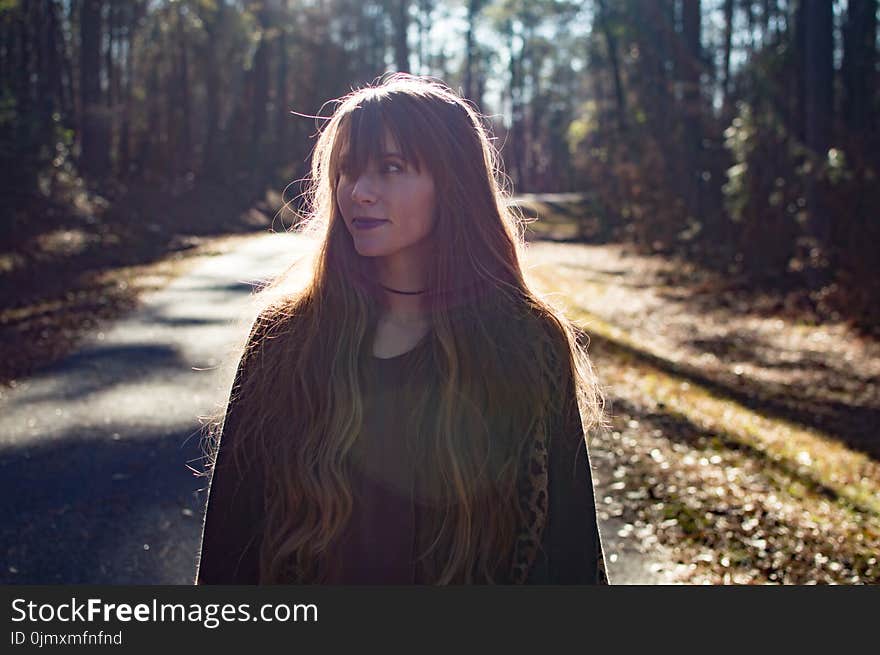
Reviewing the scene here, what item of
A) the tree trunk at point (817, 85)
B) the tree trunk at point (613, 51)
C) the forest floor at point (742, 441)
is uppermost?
the tree trunk at point (613, 51)

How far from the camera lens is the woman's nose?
2.29 meters

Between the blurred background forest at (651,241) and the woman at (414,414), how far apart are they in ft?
4.45

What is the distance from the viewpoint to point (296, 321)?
2443mm

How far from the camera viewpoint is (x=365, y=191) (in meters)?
2.29

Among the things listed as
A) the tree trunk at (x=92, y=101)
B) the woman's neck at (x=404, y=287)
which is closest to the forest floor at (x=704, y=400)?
the woman's neck at (x=404, y=287)

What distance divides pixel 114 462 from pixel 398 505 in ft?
16.9

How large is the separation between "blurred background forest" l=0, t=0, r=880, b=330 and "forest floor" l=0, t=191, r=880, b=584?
33.6 inches

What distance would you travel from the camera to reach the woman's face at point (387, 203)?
7.55ft

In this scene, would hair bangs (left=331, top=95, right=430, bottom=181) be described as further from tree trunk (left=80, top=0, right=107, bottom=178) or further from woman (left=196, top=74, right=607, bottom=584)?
tree trunk (left=80, top=0, right=107, bottom=178)

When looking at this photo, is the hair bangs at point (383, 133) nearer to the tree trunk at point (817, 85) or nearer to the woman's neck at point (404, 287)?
the woman's neck at point (404, 287)

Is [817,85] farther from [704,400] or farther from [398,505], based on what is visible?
[398,505]

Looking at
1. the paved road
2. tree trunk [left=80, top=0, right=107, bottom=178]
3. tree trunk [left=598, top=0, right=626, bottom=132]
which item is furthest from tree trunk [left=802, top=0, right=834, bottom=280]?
tree trunk [left=80, top=0, right=107, bottom=178]

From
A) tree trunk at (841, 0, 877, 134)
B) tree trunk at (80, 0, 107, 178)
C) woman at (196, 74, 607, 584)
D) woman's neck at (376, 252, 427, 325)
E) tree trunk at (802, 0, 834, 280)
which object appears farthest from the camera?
tree trunk at (80, 0, 107, 178)

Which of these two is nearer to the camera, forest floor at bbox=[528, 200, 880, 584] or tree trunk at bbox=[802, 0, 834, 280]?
forest floor at bbox=[528, 200, 880, 584]
